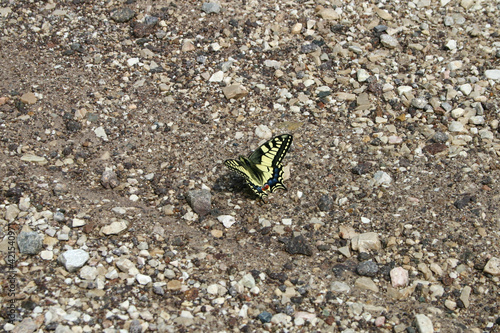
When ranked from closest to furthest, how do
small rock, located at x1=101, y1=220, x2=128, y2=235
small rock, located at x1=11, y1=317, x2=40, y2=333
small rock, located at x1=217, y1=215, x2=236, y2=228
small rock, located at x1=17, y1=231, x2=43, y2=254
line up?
small rock, located at x1=11, y1=317, x2=40, y2=333, small rock, located at x1=17, y1=231, x2=43, y2=254, small rock, located at x1=101, y1=220, x2=128, y2=235, small rock, located at x1=217, y1=215, x2=236, y2=228

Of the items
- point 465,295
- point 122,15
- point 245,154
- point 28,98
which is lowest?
point 465,295

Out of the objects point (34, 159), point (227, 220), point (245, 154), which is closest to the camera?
point (227, 220)

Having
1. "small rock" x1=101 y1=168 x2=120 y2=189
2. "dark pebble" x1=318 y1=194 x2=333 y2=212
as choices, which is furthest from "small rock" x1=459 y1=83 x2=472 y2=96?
"small rock" x1=101 y1=168 x2=120 y2=189

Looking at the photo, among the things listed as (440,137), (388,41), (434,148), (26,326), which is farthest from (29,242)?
(388,41)

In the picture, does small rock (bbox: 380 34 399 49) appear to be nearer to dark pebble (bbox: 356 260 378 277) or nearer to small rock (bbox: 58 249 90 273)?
dark pebble (bbox: 356 260 378 277)

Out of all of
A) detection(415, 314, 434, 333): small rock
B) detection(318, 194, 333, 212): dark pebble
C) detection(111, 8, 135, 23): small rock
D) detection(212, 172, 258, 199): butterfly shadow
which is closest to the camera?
detection(415, 314, 434, 333): small rock

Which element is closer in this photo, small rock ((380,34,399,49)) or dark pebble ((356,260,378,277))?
dark pebble ((356,260,378,277))

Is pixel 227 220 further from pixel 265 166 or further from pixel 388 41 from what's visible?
pixel 388 41

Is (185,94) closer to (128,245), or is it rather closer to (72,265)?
(128,245)
